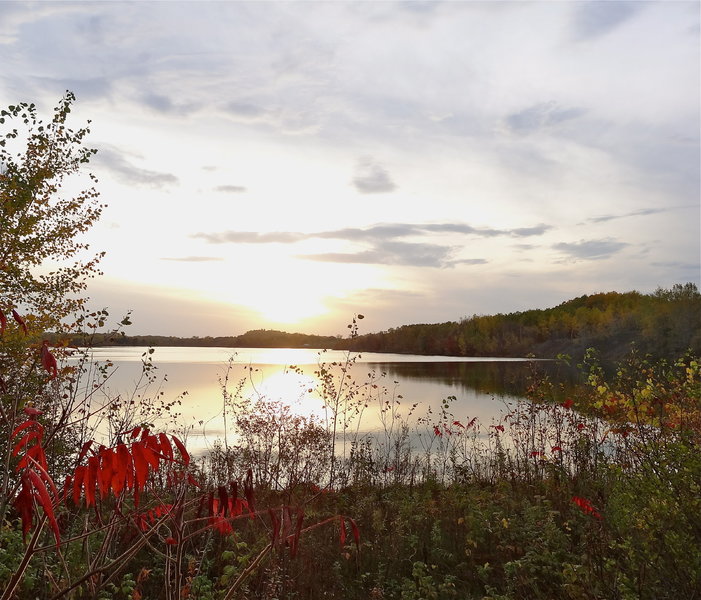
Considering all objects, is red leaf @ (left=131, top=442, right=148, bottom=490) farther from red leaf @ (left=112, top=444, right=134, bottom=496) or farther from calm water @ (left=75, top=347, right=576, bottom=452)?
calm water @ (left=75, top=347, right=576, bottom=452)

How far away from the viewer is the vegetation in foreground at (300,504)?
7.32 feet

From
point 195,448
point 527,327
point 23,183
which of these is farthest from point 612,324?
point 23,183

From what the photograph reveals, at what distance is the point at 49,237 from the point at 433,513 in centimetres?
814

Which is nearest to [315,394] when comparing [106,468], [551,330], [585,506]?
[585,506]

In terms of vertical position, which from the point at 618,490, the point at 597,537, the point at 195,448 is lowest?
the point at 195,448

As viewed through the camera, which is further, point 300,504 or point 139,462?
point 300,504

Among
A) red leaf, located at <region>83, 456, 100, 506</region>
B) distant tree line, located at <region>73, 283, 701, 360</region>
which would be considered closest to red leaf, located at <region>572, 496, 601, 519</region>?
red leaf, located at <region>83, 456, 100, 506</region>

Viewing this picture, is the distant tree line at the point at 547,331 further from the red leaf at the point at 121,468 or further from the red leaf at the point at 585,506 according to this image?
the red leaf at the point at 121,468

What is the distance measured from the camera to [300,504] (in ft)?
15.3

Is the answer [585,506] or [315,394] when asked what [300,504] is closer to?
[585,506]

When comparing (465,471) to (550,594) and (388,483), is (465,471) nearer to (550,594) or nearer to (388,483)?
(388,483)

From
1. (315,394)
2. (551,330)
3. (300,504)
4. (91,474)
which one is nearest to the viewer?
(91,474)

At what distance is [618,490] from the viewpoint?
13.7 feet

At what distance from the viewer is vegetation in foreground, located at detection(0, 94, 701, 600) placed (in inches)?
87.9
